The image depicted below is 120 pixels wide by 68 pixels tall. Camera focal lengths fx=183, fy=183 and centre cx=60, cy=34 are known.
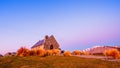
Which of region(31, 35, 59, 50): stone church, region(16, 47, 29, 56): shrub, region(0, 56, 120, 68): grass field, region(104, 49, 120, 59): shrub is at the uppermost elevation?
region(31, 35, 59, 50): stone church

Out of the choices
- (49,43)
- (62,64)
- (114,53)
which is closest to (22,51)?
(114,53)

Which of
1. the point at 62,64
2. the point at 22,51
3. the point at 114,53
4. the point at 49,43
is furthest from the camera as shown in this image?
the point at 49,43

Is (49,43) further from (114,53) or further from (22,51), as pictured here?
(114,53)

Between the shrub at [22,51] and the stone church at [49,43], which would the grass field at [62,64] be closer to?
the shrub at [22,51]

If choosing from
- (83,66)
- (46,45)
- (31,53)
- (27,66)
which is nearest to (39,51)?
(31,53)

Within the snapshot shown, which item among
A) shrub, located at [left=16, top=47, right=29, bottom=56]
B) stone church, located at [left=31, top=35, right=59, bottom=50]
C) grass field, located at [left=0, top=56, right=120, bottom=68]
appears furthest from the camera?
stone church, located at [left=31, top=35, right=59, bottom=50]

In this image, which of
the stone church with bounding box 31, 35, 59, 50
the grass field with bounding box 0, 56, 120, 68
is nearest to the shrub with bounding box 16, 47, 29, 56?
the grass field with bounding box 0, 56, 120, 68

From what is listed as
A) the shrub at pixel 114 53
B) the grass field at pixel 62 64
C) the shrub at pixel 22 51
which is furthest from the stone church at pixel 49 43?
the grass field at pixel 62 64

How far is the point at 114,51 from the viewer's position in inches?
1473

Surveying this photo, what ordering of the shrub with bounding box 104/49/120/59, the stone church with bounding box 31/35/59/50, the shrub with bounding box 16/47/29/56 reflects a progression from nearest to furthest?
the shrub with bounding box 104/49/120/59, the shrub with bounding box 16/47/29/56, the stone church with bounding box 31/35/59/50

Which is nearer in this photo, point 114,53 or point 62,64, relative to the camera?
point 62,64

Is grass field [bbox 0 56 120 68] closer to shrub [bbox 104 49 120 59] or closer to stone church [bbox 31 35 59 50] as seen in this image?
shrub [bbox 104 49 120 59]

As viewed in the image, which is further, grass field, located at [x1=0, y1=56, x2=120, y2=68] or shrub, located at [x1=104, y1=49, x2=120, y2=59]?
shrub, located at [x1=104, y1=49, x2=120, y2=59]

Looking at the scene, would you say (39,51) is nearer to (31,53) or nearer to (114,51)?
(31,53)
